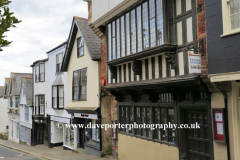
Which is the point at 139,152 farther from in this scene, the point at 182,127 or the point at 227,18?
the point at 227,18

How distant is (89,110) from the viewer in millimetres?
15266

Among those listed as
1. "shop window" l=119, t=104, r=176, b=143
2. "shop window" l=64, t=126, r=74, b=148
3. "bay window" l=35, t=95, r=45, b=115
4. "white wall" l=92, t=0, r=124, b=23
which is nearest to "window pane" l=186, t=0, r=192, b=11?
"white wall" l=92, t=0, r=124, b=23

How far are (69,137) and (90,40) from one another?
855cm

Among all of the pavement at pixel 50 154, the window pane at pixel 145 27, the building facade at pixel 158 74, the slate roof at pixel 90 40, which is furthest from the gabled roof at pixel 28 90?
the window pane at pixel 145 27

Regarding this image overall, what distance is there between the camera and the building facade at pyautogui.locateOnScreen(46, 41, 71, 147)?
68.9 feet

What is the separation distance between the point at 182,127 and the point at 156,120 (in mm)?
1789

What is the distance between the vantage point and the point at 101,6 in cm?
1330

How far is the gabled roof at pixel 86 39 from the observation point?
1552 centimetres

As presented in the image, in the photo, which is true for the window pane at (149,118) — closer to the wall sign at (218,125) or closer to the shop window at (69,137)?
the wall sign at (218,125)

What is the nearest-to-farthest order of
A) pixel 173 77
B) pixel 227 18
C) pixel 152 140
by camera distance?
pixel 227 18 < pixel 173 77 < pixel 152 140

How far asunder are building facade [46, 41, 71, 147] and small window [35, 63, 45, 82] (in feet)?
3.65

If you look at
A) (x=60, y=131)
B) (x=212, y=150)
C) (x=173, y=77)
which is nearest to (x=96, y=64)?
(x=173, y=77)

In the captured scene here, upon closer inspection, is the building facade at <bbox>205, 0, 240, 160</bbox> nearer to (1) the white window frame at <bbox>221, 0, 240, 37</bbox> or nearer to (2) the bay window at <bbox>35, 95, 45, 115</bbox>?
(1) the white window frame at <bbox>221, 0, 240, 37</bbox>

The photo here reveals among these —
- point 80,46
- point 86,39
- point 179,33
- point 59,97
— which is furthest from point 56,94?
point 179,33
